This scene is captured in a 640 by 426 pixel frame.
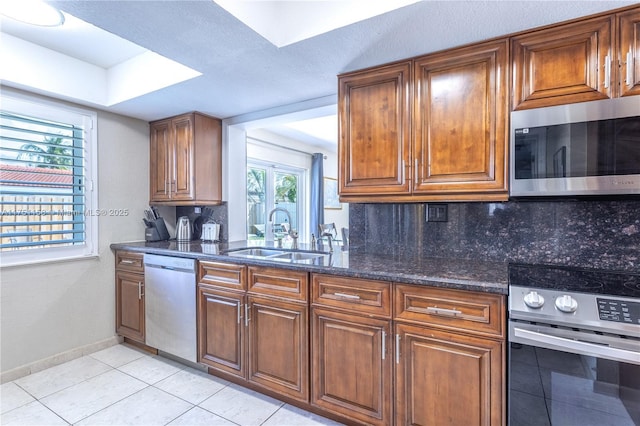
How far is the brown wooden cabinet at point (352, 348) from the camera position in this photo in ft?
5.28

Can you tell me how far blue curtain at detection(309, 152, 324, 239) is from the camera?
→ 215 inches

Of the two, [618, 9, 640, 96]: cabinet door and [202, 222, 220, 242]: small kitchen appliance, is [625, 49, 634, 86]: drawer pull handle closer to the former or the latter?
[618, 9, 640, 96]: cabinet door

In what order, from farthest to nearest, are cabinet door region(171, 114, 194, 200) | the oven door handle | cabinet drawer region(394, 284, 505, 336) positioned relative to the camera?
1. cabinet door region(171, 114, 194, 200)
2. cabinet drawer region(394, 284, 505, 336)
3. the oven door handle

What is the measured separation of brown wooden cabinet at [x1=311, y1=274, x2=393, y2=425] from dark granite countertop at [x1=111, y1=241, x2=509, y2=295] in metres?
0.06

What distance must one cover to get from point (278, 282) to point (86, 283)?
1.94 m

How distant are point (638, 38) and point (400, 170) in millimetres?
1160

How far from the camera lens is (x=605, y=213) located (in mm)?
1689

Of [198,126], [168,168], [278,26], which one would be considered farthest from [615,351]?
[168,168]

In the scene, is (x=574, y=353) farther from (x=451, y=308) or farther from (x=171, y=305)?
(x=171, y=305)

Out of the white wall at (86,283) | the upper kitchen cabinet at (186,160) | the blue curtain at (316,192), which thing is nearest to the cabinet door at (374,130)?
the upper kitchen cabinet at (186,160)

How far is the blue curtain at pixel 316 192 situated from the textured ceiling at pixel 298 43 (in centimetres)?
311

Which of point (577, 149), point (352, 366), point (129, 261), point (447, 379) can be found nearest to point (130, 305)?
point (129, 261)

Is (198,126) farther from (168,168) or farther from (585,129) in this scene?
(585,129)

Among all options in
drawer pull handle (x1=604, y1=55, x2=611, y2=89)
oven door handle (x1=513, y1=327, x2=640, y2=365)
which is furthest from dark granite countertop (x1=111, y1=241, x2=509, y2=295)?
drawer pull handle (x1=604, y1=55, x2=611, y2=89)
